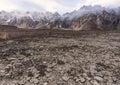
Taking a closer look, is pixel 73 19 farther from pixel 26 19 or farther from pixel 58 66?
pixel 58 66

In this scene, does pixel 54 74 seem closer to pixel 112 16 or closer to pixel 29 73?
pixel 29 73

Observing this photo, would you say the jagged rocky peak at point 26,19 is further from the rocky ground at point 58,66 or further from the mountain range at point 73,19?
the rocky ground at point 58,66

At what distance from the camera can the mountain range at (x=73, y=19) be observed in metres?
149

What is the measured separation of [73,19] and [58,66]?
533 feet

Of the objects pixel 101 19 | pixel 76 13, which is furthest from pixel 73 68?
pixel 76 13

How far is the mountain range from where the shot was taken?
149000 millimetres

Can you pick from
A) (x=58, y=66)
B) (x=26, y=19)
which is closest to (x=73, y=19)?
(x=26, y=19)

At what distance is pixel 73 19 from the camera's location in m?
168

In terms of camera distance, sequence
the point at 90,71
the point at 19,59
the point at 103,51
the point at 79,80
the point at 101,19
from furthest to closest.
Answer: the point at 101,19, the point at 103,51, the point at 19,59, the point at 90,71, the point at 79,80

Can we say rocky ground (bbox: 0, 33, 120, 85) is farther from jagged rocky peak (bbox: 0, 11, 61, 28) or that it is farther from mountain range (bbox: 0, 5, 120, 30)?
jagged rocky peak (bbox: 0, 11, 61, 28)

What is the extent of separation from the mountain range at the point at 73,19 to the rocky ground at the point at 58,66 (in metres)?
127

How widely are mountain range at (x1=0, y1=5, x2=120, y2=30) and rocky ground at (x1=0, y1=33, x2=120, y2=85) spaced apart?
416 ft

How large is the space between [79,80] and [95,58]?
2283mm

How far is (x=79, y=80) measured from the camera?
6.49 m
